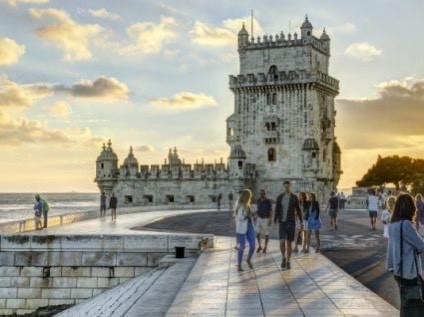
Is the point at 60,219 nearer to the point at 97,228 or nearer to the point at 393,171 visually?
the point at 97,228

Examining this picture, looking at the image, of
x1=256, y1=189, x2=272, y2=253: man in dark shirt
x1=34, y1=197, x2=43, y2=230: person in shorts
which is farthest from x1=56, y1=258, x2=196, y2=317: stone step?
x1=34, y1=197, x2=43, y2=230: person in shorts

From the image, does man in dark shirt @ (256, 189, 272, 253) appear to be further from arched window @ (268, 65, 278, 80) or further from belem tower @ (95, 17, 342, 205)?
arched window @ (268, 65, 278, 80)

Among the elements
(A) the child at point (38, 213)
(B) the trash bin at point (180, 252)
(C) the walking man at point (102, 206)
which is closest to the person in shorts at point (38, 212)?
(A) the child at point (38, 213)

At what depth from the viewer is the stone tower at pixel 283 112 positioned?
67.1 meters

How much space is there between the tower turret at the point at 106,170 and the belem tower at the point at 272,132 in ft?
10.1

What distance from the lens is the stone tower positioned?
67062mm

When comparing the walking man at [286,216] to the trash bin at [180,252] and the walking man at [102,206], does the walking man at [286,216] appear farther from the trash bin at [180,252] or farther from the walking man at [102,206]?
the walking man at [102,206]

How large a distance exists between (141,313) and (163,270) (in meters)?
7.02

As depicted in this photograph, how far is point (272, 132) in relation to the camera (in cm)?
6775

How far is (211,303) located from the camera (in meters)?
12.6

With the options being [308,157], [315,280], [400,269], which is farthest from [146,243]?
[308,157]

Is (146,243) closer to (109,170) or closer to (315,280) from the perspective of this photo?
(315,280)

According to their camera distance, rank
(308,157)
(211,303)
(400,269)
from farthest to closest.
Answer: (308,157), (211,303), (400,269)

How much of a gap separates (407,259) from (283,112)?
58.5 m
